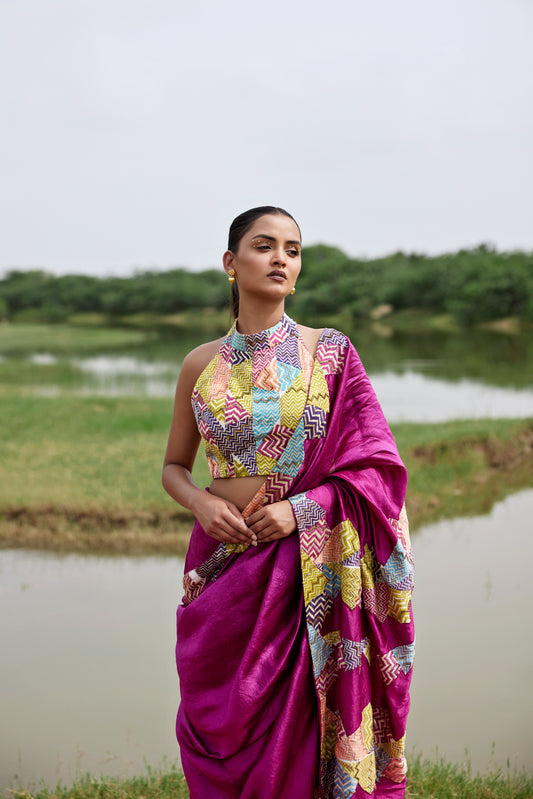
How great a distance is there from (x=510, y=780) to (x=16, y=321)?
4967 centimetres

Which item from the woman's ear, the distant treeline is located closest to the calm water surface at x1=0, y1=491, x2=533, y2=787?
the woman's ear

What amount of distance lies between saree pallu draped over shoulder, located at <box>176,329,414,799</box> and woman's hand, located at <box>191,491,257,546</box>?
0.21 feet

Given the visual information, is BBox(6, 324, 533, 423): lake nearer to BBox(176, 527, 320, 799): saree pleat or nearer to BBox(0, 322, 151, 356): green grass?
BBox(0, 322, 151, 356): green grass

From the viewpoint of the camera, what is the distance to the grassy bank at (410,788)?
2732 millimetres

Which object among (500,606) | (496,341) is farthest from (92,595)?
(496,341)

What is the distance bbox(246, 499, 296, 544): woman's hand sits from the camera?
1876 millimetres

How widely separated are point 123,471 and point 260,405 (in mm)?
5598

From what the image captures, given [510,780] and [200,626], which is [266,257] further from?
[510,780]

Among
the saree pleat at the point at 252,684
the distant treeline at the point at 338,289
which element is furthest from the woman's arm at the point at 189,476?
the distant treeline at the point at 338,289

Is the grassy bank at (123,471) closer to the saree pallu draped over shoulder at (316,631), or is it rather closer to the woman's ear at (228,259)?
the saree pallu draped over shoulder at (316,631)

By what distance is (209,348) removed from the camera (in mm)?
2162

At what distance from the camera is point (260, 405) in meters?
1.96

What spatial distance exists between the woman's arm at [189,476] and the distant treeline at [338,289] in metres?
34.8

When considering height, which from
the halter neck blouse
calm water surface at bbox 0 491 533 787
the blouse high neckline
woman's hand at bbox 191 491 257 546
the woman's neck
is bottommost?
Answer: calm water surface at bbox 0 491 533 787
